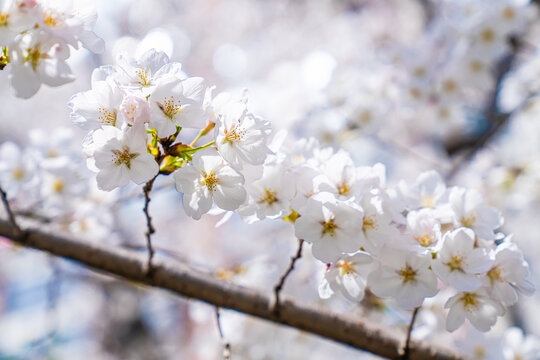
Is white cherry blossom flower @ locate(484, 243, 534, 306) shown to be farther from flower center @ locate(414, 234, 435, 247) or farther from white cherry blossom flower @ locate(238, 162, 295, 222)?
white cherry blossom flower @ locate(238, 162, 295, 222)

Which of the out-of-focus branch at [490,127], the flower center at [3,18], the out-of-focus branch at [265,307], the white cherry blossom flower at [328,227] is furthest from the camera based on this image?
the out-of-focus branch at [490,127]

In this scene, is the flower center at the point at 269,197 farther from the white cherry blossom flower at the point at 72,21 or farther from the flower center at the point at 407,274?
the white cherry blossom flower at the point at 72,21

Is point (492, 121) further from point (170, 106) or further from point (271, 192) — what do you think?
point (170, 106)

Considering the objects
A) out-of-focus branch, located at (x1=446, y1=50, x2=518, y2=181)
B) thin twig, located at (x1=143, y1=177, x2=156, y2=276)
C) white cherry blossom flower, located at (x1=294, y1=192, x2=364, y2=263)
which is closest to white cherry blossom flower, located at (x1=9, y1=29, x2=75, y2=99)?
thin twig, located at (x1=143, y1=177, x2=156, y2=276)

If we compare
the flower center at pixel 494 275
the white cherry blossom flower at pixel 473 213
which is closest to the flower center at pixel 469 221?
the white cherry blossom flower at pixel 473 213

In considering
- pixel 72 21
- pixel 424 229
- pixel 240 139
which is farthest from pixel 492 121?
pixel 72 21

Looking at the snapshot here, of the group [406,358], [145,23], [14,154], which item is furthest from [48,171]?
[145,23]

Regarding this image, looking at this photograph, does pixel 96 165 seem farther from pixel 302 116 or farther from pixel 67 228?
pixel 302 116
